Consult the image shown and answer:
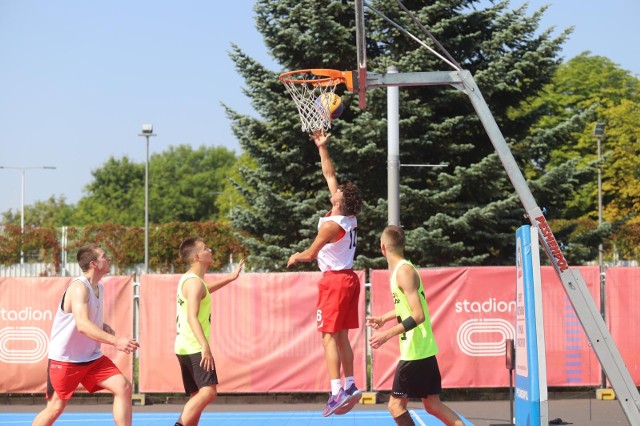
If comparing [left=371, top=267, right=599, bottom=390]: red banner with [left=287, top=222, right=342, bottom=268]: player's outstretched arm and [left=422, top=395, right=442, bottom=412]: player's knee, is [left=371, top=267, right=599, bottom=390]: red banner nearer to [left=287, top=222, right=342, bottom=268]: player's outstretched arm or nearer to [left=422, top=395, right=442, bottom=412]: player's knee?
[left=422, top=395, right=442, bottom=412]: player's knee

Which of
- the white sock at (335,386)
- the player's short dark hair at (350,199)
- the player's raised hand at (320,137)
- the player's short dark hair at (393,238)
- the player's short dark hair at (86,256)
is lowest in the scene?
the white sock at (335,386)

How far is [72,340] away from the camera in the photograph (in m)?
9.87

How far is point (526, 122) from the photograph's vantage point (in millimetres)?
27234

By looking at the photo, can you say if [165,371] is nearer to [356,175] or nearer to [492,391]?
[492,391]

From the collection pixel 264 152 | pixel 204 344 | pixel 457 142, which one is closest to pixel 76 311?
pixel 204 344

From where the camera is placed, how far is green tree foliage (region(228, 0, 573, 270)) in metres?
25.6

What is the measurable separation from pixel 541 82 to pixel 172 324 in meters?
14.6

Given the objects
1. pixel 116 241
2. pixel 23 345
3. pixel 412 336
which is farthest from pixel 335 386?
pixel 116 241

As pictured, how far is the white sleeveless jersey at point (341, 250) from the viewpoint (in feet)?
32.0

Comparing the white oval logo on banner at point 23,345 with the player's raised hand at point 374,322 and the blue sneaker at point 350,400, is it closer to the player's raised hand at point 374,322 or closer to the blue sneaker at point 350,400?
the blue sneaker at point 350,400

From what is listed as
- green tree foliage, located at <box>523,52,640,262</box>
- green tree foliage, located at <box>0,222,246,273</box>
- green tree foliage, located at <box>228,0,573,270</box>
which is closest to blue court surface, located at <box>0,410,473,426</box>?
green tree foliage, located at <box>228,0,573,270</box>

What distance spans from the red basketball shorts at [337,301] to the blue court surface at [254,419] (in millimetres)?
4671

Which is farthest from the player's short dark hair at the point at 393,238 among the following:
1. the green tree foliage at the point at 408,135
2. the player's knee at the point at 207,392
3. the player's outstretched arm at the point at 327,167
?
the green tree foliage at the point at 408,135

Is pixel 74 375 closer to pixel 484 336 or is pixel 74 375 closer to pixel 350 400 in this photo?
pixel 350 400
